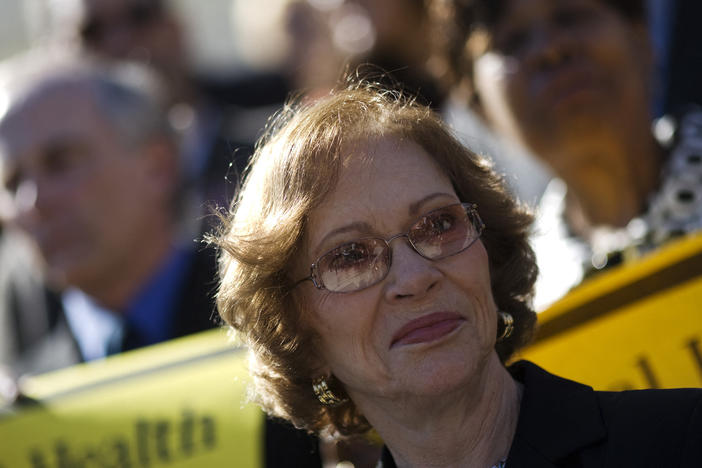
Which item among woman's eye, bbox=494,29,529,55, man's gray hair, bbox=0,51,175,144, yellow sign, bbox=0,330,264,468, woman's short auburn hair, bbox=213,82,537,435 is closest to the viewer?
woman's short auburn hair, bbox=213,82,537,435

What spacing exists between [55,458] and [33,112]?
1.70 m

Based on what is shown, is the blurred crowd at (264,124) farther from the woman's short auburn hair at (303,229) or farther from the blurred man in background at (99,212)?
the woman's short auburn hair at (303,229)

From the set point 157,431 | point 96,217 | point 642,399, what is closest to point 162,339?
point 96,217

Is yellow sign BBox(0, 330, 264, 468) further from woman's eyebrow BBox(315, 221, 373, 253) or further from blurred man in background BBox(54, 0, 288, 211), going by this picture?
blurred man in background BBox(54, 0, 288, 211)

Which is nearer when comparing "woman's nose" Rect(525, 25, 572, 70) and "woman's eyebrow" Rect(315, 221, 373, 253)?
"woman's eyebrow" Rect(315, 221, 373, 253)

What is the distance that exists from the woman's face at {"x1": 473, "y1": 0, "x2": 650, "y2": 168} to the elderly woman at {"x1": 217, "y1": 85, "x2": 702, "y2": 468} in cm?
95

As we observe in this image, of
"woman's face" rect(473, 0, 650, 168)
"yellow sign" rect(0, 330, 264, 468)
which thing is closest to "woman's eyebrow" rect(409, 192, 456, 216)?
"yellow sign" rect(0, 330, 264, 468)

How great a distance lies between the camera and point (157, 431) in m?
2.96

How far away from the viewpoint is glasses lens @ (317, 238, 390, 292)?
2.08 metres

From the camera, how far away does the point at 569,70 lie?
317cm

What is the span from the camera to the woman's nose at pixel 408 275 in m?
2.04

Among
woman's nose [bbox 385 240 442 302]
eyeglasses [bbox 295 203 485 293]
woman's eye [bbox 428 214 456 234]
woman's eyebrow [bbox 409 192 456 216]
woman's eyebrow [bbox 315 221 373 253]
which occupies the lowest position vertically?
woman's nose [bbox 385 240 442 302]

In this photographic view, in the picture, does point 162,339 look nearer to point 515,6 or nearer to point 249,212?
point 249,212

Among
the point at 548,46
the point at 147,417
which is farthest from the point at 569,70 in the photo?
the point at 147,417
